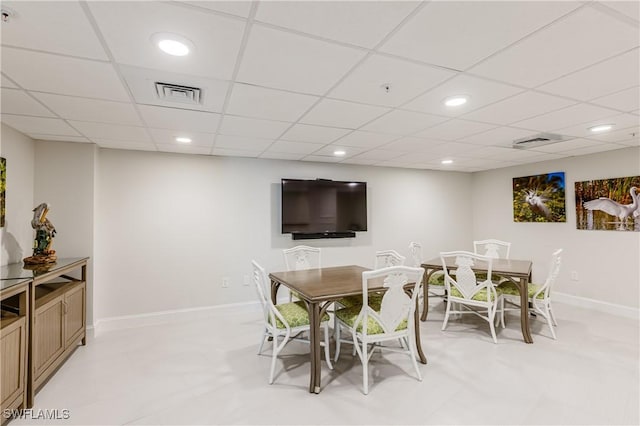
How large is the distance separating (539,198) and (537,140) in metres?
1.93

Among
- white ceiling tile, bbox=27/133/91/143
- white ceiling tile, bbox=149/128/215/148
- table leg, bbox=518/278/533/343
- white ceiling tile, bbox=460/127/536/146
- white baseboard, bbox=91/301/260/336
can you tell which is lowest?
white baseboard, bbox=91/301/260/336

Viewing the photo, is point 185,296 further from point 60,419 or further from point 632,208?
point 632,208

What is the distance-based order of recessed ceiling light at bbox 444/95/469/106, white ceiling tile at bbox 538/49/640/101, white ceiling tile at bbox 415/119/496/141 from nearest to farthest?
white ceiling tile at bbox 538/49/640/101 < recessed ceiling light at bbox 444/95/469/106 < white ceiling tile at bbox 415/119/496/141

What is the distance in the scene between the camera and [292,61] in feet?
5.86

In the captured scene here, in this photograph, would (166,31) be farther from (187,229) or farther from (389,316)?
(187,229)

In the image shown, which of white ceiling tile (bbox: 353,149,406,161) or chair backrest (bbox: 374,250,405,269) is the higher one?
white ceiling tile (bbox: 353,149,406,161)

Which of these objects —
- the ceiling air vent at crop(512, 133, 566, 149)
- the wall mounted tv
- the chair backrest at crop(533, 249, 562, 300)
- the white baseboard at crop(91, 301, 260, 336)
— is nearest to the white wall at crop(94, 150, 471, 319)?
the white baseboard at crop(91, 301, 260, 336)

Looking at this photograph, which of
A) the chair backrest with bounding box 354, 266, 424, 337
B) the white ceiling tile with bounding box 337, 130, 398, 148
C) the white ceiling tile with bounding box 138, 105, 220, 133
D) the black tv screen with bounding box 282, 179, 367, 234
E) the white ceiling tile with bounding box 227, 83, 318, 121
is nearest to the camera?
the white ceiling tile with bounding box 227, 83, 318, 121

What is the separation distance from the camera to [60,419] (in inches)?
85.1

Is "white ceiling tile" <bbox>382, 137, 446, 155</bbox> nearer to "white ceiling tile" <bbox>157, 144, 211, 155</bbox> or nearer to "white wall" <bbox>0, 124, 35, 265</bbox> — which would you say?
"white ceiling tile" <bbox>157, 144, 211, 155</bbox>

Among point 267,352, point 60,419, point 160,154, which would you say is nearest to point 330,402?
point 267,352

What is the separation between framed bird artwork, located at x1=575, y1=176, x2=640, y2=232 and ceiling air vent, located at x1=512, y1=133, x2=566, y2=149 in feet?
4.60

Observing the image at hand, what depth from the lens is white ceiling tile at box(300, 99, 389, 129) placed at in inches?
98.3

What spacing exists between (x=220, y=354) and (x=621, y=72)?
3.91 meters
